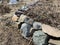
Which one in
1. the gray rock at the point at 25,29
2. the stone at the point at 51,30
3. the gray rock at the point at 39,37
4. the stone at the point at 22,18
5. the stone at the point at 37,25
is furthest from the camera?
the stone at the point at 22,18

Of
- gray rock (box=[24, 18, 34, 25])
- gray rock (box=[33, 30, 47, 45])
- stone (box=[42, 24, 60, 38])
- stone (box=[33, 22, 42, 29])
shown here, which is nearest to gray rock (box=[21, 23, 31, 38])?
gray rock (box=[24, 18, 34, 25])

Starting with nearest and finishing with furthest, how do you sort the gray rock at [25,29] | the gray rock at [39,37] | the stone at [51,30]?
the stone at [51,30]
the gray rock at [39,37]
the gray rock at [25,29]

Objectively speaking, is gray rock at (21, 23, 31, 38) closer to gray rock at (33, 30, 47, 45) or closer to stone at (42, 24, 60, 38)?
gray rock at (33, 30, 47, 45)

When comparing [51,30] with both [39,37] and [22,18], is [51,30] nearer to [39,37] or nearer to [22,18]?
[39,37]

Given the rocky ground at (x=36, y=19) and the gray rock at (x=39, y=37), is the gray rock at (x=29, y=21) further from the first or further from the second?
the gray rock at (x=39, y=37)

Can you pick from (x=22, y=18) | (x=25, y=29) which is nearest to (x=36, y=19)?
(x=25, y=29)

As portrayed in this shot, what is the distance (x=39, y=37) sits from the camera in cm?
359

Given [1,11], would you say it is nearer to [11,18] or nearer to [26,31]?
[11,18]

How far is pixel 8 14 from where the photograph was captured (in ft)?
17.2

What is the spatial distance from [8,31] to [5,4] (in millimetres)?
1807

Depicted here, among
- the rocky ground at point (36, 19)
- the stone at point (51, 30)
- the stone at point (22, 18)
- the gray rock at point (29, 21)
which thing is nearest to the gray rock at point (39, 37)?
the stone at point (51, 30)

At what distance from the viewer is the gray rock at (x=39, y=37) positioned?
3.51 m

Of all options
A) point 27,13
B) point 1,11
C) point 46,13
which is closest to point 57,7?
point 46,13

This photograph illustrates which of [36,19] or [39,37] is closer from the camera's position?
[39,37]
